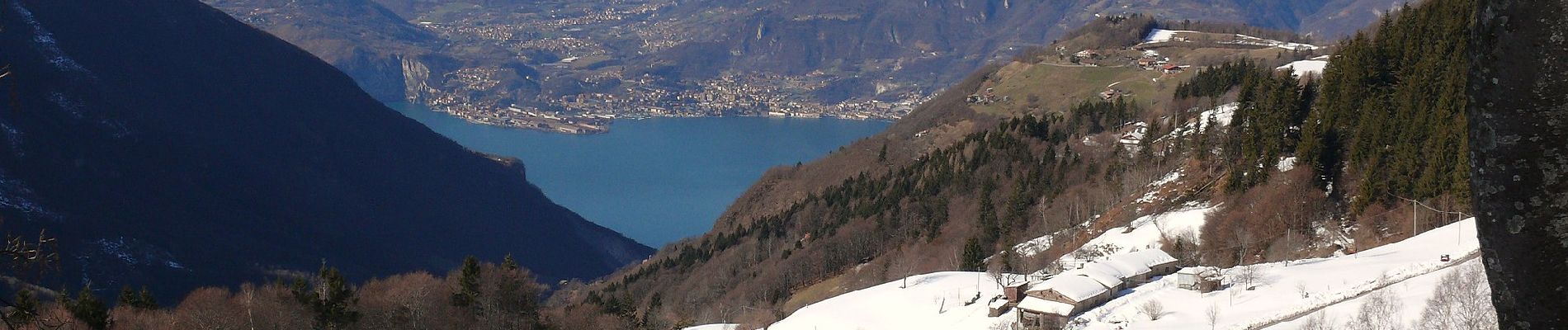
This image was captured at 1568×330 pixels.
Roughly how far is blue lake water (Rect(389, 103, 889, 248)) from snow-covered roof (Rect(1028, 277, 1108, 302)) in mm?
68488

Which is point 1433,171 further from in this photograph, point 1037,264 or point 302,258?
point 302,258

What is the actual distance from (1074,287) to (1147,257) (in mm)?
4291

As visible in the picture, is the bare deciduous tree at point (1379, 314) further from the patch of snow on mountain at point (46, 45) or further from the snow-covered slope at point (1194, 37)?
the snow-covered slope at point (1194, 37)

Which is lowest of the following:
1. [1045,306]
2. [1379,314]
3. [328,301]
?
[1045,306]

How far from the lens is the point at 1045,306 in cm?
2309

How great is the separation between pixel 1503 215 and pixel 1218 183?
33895mm

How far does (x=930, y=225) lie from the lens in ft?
160

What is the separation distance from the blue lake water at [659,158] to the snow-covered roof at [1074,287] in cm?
6849

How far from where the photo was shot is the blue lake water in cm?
10062

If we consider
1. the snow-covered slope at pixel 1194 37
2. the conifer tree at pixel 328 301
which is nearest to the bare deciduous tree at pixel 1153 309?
the conifer tree at pixel 328 301

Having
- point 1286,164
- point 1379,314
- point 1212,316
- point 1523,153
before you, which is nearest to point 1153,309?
point 1212,316

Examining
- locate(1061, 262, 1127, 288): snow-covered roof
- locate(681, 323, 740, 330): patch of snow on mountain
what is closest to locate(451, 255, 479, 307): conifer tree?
locate(681, 323, 740, 330): patch of snow on mountain

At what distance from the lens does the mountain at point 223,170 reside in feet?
177

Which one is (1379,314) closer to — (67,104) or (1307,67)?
(1307,67)
